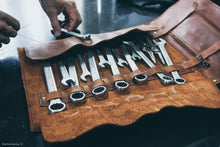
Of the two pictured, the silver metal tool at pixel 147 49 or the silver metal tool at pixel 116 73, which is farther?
the silver metal tool at pixel 147 49

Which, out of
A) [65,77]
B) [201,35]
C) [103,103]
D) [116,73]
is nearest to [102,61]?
[116,73]

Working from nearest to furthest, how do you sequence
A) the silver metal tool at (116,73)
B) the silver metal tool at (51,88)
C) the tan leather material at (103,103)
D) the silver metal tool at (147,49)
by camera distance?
the tan leather material at (103,103) < the silver metal tool at (51,88) < the silver metal tool at (116,73) < the silver metal tool at (147,49)

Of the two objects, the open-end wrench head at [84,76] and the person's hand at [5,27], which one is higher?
the person's hand at [5,27]

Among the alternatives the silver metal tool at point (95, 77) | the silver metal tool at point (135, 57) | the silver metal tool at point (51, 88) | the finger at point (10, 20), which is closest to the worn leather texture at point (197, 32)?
the silver metal tool at point (135, 57)

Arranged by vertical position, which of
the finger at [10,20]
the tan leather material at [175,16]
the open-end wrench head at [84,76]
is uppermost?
the finger at [10,20]

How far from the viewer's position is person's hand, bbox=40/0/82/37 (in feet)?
3.73

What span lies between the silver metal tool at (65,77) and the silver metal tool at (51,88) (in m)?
0.04

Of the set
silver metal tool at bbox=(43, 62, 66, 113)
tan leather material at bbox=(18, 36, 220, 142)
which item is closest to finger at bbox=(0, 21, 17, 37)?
tan leather material at bbox=(18, 36, 220, 142)

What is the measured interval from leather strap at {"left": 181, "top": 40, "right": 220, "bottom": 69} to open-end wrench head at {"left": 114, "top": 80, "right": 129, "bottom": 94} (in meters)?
0.38

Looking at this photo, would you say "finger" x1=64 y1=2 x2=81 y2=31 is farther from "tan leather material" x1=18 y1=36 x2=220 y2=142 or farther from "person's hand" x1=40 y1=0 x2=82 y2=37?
"tan leather material" x1=18 y1=36 x2=220 y2=142

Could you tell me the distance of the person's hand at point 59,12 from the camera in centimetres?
114

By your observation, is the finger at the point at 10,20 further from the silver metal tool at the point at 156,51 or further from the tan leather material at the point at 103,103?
the silver metal tool at the point at 156,51

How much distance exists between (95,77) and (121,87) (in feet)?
0.47

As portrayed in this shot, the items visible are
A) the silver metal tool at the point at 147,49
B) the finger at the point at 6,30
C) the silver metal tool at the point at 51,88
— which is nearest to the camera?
the silver metal tool at the point at 51,88
